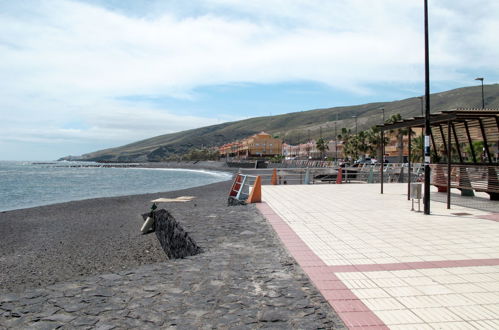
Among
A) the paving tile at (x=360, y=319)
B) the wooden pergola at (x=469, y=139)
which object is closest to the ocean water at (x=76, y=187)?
the wooden pergola at (x=469, y=139)

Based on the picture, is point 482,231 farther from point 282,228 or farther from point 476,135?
point 476,135

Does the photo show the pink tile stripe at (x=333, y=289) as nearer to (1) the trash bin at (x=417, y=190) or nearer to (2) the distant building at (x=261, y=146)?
(1) the trash bin at (x=417, y=190)

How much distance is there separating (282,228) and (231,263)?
2591 mm

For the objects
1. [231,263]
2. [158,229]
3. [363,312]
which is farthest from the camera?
[158,229]

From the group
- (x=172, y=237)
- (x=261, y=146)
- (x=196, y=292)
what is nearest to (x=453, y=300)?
(x=196, y=292)

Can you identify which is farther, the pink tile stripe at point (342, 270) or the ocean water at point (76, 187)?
the ocean water at point (76, 187)

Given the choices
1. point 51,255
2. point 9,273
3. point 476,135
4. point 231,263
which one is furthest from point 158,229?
point 476,135

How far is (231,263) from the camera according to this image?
5586mm

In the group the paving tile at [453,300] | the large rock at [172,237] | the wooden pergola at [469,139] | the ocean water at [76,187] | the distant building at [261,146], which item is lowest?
the ocean water at [76,187]

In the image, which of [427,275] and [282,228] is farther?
[282,228]

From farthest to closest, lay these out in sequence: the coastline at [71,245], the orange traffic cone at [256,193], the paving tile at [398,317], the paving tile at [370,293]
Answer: the orange traffic cone at [256,193], the coastline at [71,245], the paving tile at [370,293], the paving tile at [398,317]

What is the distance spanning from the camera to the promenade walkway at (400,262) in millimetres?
3772

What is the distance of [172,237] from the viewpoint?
9.76 m

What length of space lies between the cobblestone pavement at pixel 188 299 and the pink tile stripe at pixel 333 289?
11 centimetres
